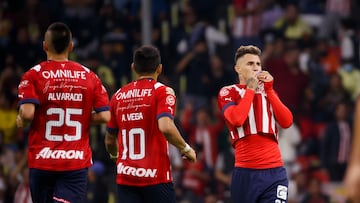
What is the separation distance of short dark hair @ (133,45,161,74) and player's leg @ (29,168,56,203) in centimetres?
120

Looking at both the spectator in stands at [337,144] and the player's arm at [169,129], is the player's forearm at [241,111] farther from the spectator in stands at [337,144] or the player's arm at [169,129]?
the spectator in stands at [337,144]

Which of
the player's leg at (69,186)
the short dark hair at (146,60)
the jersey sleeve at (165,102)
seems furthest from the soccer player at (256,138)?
the player's leg at (69,186)

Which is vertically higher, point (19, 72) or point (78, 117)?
point (19, 72)

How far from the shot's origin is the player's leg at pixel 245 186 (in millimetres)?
9711

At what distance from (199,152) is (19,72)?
3769 millimetres

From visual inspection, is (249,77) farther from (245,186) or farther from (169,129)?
(169,129)

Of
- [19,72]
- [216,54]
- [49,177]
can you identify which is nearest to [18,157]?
[19,72]

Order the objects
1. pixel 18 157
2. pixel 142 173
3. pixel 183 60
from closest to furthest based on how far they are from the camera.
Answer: pixel 142 173 → pixel 18 157 → pixel 183 60

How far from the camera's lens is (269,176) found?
31.9 ft

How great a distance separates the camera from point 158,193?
9.45 meters

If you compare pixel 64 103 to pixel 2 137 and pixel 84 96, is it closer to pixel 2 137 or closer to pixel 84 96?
pixel 84 96

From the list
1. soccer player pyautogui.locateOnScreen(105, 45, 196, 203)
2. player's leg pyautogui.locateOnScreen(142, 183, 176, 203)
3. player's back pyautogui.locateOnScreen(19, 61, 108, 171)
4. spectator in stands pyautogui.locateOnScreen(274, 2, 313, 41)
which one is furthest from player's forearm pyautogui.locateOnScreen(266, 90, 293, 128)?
spectator in stands pyautogui.locateOnScreen(274, 2, 313, 41)

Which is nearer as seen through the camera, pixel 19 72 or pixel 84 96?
pixel 84 96

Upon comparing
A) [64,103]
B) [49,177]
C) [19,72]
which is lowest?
[49,177]
